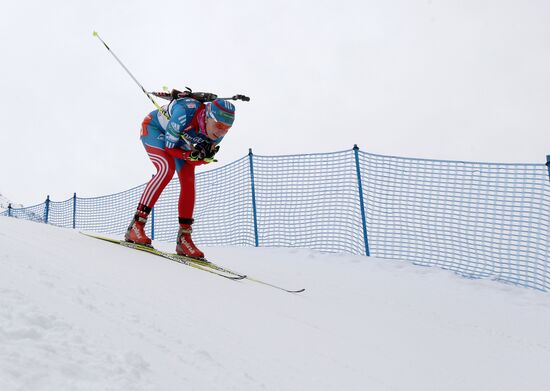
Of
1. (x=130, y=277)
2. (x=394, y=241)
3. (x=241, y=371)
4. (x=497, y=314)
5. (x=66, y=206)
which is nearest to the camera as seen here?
(x=241, y=371)

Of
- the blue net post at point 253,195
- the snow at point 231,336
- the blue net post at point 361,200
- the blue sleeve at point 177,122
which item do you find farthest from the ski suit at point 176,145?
the blue net post at point 253,195

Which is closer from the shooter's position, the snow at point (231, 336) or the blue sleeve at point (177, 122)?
the snow at point (231, 336)

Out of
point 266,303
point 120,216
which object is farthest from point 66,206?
point 266,303

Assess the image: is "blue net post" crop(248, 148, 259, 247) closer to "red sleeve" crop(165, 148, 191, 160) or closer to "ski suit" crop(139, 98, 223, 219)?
"ski suit" crop(139, 98, 223, 219)

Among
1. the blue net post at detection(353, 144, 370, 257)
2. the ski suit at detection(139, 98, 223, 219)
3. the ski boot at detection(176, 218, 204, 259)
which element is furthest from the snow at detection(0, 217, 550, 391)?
the blue net post at detection(353, 144, 370, 257)

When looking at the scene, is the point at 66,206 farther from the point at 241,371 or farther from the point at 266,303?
the point at 241,371

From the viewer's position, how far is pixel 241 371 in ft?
4.02

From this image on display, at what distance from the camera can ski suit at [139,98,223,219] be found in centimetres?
395

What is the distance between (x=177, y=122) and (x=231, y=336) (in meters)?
2.75

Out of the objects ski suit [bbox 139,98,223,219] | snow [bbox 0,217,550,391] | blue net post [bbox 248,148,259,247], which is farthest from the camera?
blue net post [bbox 248,148,259,247]

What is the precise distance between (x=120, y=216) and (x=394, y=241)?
721 cm

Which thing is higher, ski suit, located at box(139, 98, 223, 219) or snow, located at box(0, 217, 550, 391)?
ski suit, located at box(139, 98, 223, 219)

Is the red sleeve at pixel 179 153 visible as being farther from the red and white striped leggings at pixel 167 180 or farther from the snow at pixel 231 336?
the snow at pixel 231 336

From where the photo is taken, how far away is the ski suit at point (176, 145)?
395 centimetres
